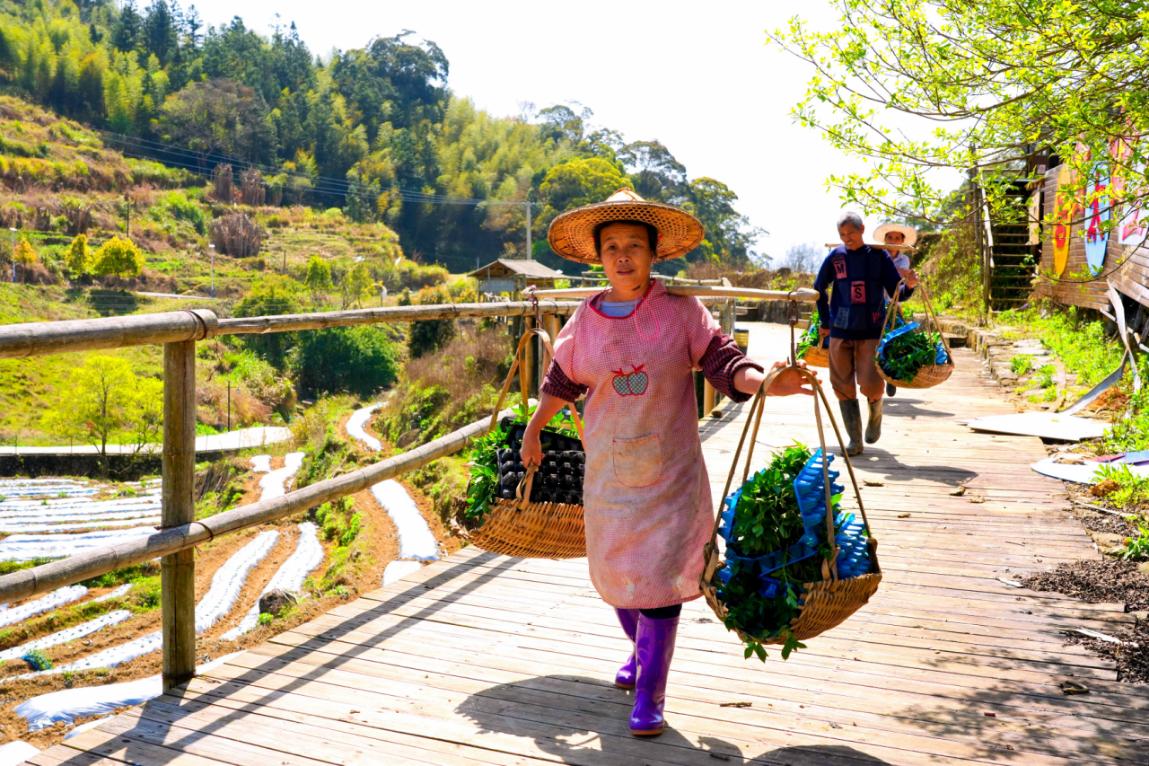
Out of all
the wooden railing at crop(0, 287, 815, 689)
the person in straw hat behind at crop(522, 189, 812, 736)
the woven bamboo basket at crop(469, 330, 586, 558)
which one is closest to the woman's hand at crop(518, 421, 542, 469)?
the woven bamboo basket at crop(469, 330, 586, 558)

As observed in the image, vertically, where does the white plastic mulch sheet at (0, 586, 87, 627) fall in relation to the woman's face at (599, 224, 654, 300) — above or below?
below

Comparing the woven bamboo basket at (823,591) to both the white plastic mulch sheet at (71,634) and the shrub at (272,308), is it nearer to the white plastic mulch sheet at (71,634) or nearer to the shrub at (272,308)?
the white plastic mulch sheet at (71,634)

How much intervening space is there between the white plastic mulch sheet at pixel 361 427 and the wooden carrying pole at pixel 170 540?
30.5 metres

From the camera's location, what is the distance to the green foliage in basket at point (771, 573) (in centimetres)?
266

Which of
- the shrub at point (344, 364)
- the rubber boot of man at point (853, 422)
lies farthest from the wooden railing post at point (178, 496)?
the shrub at point (344, 364)

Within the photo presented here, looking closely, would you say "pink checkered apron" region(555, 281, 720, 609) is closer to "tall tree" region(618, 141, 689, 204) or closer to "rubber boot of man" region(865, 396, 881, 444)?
"rubber boot of man" region(865, 396, 881, 444)

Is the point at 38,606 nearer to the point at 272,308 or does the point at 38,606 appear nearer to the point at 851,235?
the point at 851,235

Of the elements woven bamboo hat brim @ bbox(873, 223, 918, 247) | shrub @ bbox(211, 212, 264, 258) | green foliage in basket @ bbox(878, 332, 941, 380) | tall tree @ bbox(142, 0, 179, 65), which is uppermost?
tall tree @ bbox(142, 0, 179, 65)

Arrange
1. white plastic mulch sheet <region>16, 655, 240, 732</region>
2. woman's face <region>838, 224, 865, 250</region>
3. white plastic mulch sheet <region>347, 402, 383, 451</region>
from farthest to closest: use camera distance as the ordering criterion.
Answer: white plastic mulch sheet <region>347, 402, 383, 451</region>, white plastic mulch sheet <region>16, 655, 240, 732</region>, woman's face <region>838, 224, 865, 250</region>

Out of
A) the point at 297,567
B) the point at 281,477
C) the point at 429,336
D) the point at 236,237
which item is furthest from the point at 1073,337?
the point at 236,237

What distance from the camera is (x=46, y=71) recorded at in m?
113

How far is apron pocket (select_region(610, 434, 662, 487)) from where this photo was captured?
298 centimetres

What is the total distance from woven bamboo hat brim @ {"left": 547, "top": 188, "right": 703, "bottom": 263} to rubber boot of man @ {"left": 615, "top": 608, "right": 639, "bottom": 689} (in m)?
1.11

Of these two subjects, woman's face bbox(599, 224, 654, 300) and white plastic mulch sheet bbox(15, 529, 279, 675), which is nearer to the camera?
woman's face bbox(599, 224, 654, 300)
